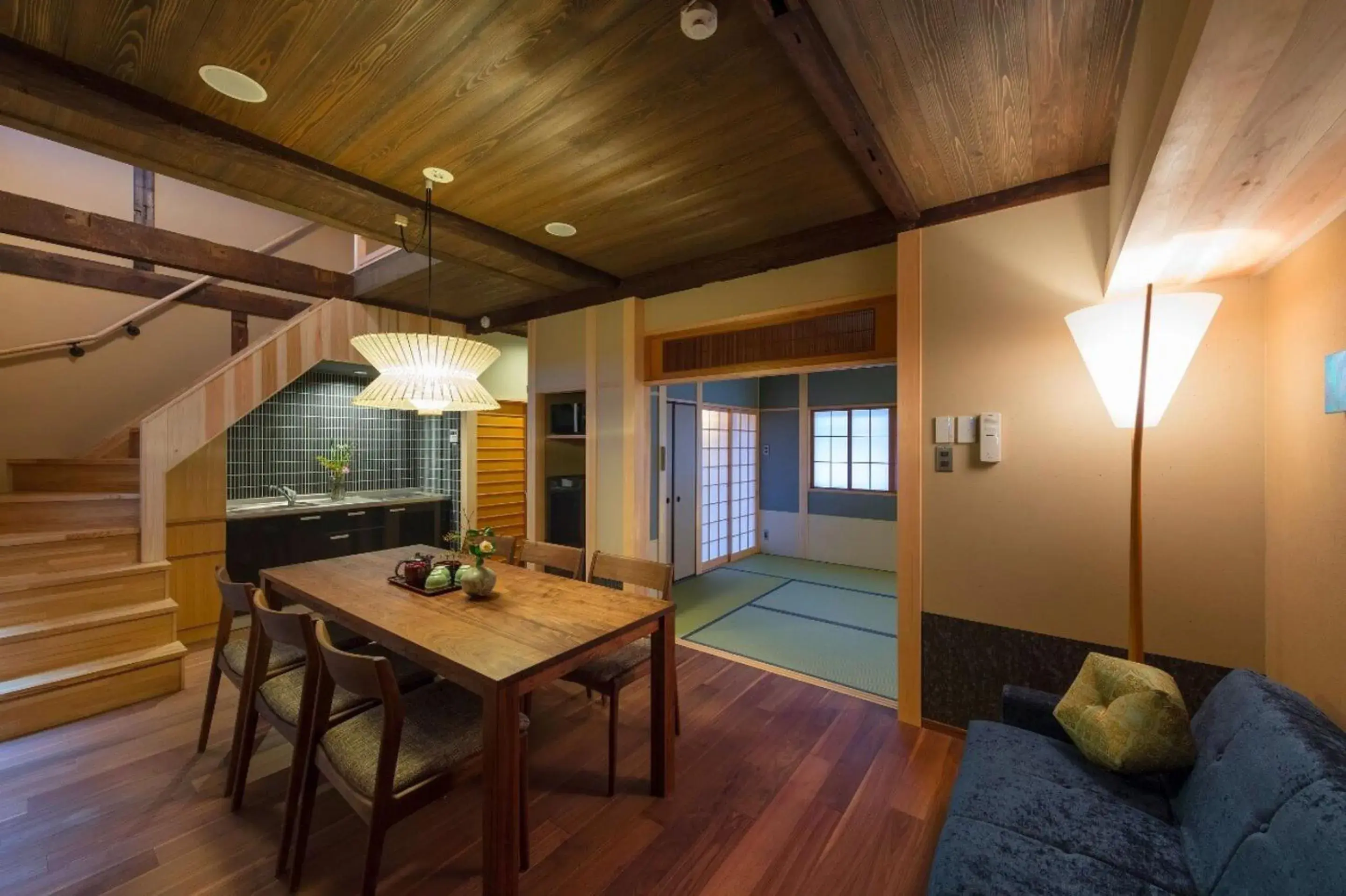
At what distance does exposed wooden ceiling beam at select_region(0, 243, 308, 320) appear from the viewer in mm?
3240

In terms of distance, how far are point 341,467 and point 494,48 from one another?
3.89 m

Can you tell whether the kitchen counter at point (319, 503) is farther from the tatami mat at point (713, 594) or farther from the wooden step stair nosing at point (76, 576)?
the tatami mat at point (713, 594)

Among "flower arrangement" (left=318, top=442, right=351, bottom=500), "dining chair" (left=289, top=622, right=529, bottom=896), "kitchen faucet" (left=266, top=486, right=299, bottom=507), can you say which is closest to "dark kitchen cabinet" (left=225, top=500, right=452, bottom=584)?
"kitchen faucet" (left=266, top=486, right=299, bottom=507)

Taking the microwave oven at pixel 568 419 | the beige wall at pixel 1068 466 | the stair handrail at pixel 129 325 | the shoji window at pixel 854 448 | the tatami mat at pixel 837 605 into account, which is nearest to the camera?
the beige wall at pixel 1068 466

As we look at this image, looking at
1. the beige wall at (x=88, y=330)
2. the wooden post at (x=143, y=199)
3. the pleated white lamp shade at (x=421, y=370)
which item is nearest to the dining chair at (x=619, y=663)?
the pleated white lamp shade at (x=421, y=370)

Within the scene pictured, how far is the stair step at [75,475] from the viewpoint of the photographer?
10.6 feet

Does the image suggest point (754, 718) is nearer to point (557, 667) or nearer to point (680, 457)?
point (557, 667)

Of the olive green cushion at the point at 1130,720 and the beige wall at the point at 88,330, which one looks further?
the beige wall at the point at 88,330

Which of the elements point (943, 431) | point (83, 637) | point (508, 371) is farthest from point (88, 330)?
point (943, 431)

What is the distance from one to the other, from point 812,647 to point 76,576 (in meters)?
4.11

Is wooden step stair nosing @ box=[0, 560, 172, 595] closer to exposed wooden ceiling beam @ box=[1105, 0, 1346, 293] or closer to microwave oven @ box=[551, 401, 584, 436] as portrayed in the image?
microwave oven @ box=[551, 401, 584, 436]

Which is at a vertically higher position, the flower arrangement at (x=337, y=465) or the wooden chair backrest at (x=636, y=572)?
the flower arrangement at (x=337, y=465)

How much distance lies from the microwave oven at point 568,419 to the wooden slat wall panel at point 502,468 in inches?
23.3

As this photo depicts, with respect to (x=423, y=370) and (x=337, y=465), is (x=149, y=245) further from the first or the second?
(x=423, y=370)
